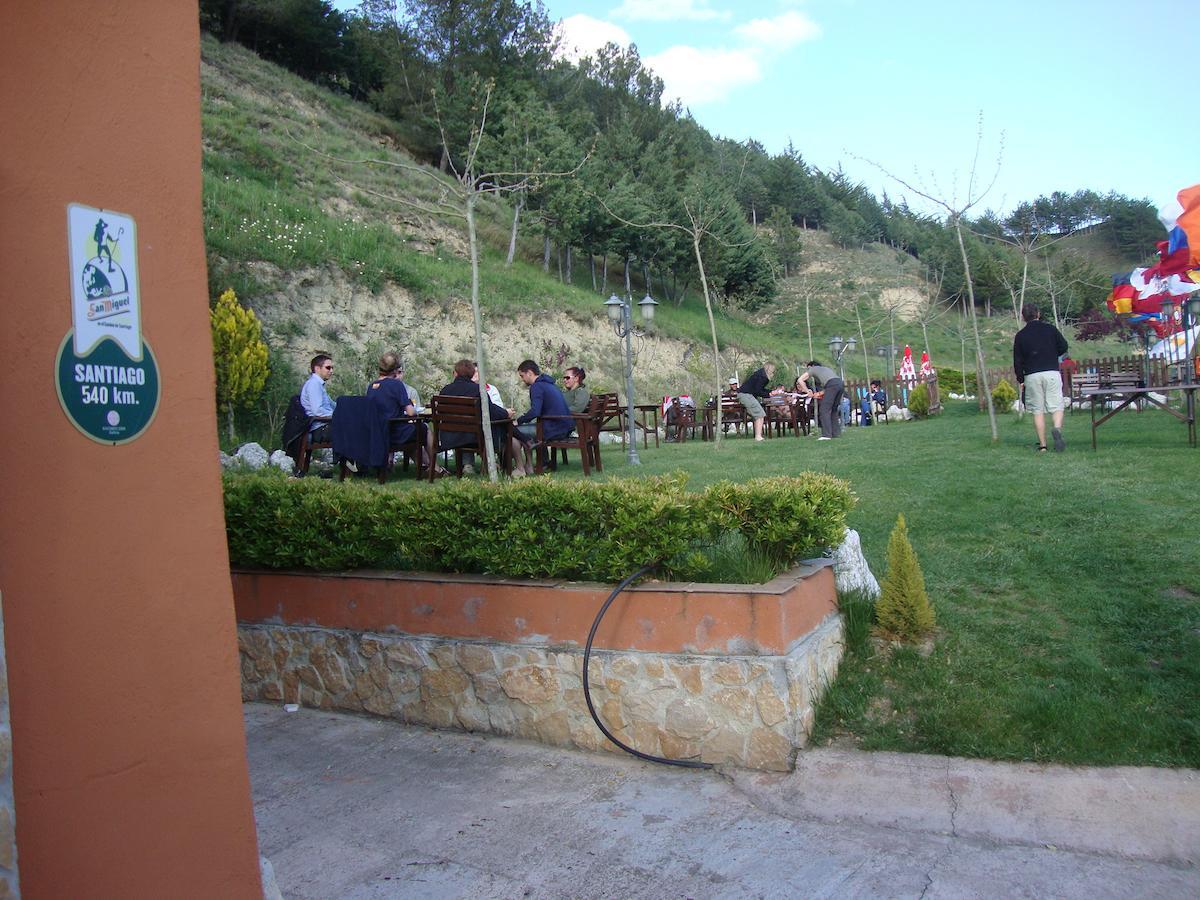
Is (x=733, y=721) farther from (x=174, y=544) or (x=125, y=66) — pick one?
(x=125, y=66)

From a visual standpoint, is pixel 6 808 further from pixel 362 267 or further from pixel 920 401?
pixel 920 401

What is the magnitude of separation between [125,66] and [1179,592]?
529cm

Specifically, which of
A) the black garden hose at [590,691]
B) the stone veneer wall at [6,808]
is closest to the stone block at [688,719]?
the black garden hose at [590,691]

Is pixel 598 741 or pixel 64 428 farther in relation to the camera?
pixel 598 741

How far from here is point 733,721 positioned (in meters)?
4.16

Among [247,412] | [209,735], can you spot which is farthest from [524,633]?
[247,412]

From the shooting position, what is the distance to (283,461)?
36.0ft

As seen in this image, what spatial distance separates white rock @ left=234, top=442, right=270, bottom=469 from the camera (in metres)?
10.8

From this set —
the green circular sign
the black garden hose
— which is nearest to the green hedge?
the black garden hose

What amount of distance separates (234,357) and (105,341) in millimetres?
12875

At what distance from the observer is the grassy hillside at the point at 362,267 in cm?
1938

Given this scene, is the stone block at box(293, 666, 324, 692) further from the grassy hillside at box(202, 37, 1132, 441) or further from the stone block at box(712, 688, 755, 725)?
the grassy hillside at box(202, 37, 1132, 441)

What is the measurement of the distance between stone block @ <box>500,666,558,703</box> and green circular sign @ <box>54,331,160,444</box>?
2.52 m

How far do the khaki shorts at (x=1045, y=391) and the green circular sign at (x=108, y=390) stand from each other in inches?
389
